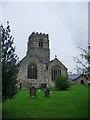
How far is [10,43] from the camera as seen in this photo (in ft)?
33.2

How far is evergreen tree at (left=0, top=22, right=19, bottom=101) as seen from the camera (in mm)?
9602

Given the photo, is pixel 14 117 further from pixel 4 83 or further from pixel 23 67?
pixel 23 67

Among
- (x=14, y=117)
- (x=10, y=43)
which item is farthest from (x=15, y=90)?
(x=10, y=43)

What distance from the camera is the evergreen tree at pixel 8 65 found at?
9602mm

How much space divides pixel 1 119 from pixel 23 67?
30175 mm

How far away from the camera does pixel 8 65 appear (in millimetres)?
9773

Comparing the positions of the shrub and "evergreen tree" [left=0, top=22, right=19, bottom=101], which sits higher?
"evergreen tree" [left=0, top=22, right=19, bottom=101]

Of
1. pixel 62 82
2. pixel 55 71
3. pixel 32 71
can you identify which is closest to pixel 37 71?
pixel 32 71

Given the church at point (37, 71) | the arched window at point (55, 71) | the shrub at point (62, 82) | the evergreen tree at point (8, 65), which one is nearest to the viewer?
the evergreen tree at point (8, 65)

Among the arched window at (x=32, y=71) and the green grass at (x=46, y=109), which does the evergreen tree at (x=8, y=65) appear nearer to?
the green grass at (x=46, y=109)

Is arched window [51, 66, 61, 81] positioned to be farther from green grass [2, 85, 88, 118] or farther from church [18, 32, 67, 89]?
green grass [2, 85, 88, 118]

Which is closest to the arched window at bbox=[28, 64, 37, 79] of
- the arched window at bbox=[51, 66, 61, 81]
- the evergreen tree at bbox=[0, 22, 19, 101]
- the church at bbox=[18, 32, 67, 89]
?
the church at bbox=[18, 32, 67, 89]

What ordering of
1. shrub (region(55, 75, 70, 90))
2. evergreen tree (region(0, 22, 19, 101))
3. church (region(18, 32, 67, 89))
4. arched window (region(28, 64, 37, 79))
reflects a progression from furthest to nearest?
arched window (region(28, 64, 37, 79))
church (region(18, 32, 67, 89))
shrub (region(55, 75, 70, 90))
evergreen tree (region(0, 22, 19, 101))

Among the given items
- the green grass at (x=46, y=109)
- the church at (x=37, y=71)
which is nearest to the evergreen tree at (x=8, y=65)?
the green grass at (x=46, y=109)
